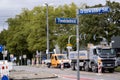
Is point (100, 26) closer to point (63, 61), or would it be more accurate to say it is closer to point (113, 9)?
point (113, 9)

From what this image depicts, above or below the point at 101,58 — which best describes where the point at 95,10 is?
above

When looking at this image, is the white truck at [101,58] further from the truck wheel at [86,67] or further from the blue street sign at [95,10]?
the blue street sign at [95,10]

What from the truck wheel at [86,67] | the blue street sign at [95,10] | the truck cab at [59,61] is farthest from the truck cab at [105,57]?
the blue street sign at [95,10]

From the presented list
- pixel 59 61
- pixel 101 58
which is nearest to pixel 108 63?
pixel 101 58

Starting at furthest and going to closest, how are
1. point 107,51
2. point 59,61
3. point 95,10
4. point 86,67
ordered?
point 59,61 < point 86,67 < point 107,51 < point 95,10

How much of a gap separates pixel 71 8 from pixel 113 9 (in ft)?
74.4

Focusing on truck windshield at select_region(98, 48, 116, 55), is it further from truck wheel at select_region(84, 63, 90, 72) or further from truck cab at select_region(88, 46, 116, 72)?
truck wheel at select_region(84, 63, 90, 72)

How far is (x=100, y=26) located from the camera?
191ft

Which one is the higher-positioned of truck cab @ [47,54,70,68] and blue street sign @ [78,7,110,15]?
blue street sign @ [78,7,110,15]

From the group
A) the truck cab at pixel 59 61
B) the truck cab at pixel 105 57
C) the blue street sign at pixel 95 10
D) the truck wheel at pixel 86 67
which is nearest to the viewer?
the blue street sign at pixel 95 10

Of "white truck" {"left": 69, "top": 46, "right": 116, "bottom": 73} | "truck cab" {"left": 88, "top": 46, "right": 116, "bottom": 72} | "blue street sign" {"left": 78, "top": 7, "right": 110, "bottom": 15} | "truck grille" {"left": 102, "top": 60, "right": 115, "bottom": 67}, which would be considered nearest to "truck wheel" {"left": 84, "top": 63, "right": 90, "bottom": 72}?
"white truck" {"left": 69, "top": 46, "right": 116, "bottom": 73}

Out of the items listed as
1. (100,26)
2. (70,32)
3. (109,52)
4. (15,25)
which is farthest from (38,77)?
(15,25)

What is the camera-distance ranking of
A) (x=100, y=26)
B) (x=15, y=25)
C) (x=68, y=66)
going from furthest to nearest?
(x=15, y=25) → (x=68, y=66) → (x=100, y=26)

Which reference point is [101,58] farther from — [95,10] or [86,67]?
[95,10]
